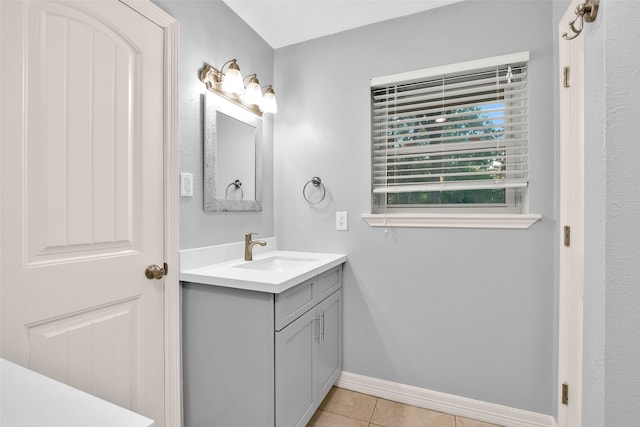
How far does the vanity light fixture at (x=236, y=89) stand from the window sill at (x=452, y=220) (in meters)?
0.98

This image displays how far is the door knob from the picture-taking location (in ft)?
4.43

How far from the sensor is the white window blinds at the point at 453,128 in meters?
1.70

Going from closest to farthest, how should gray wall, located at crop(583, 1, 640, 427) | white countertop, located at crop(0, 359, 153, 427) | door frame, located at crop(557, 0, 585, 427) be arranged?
white countertop, located at crop(0, 359, 153, 427), gray wall, located at crop(583, 1, 640, 427), door frame, located at crop(557, 0, 585, 427)

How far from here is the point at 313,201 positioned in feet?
7.06

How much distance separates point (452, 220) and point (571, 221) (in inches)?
21.4

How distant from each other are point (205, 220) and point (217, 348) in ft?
2.15

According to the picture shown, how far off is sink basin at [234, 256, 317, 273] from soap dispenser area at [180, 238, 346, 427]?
213 millimetres

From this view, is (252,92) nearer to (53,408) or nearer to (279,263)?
(279,263)

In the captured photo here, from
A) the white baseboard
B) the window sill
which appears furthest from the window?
the white baseboard

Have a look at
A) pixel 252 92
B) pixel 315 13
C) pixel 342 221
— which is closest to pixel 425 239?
pixel 342 221

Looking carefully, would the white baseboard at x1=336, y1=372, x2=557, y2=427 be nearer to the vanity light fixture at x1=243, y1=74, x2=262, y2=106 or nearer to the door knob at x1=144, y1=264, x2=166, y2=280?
the door knob at x1=144, y1=264, x2=166, y2=280

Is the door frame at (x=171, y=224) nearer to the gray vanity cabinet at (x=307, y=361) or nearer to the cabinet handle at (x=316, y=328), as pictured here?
the gray vanity cabinet at (x=307, y=361)

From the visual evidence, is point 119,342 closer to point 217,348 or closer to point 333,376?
point 217,348

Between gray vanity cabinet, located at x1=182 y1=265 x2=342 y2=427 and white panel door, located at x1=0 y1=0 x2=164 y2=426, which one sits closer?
white panel door, located at x1=0 y1=0 x2=164 y2=426
